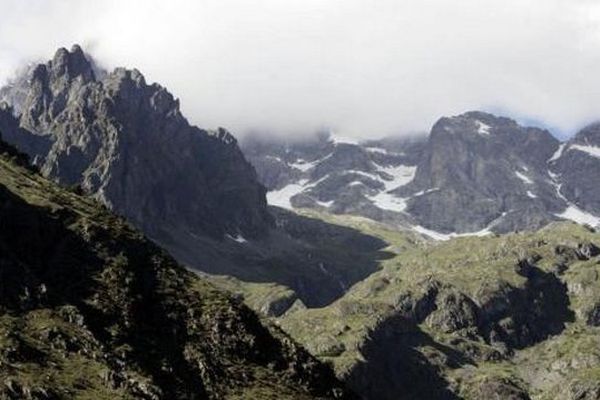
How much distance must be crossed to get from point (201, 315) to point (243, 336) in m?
8.56

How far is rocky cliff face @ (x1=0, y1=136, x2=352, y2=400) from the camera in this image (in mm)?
161250

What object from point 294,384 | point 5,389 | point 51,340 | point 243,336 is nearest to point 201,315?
point 243,336

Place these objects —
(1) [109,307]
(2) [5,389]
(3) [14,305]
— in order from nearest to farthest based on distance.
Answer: (2) [5,389] → (3) [14,305] → (1) [109,307]

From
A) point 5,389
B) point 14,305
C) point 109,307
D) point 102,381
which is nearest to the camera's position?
point 5,389

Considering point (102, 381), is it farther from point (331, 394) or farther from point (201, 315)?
point (331, 394)

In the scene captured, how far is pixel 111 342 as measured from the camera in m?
177

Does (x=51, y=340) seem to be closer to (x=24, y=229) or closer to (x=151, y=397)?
(x=151, y=397)

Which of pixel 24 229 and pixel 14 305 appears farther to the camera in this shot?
pixel 24 229

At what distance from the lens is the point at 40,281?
609ft

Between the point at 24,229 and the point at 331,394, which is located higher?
the point at 24,229

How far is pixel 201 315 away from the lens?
197 metres

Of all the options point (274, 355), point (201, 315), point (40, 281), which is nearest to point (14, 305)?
point (40, 281)

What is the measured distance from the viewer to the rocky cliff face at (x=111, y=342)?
161 metres

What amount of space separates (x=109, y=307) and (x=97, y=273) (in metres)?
12.1
